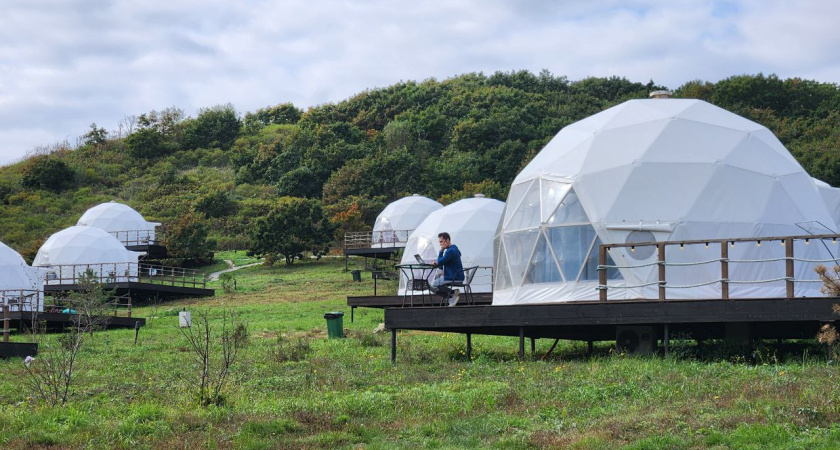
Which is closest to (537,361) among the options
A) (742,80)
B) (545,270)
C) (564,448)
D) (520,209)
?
(545,270)

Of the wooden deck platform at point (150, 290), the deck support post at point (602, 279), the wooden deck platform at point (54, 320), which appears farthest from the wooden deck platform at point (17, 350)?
the wooden deck platform at point (150, 290)

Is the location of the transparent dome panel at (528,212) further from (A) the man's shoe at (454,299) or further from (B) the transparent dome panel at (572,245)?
(A) the man's shoe at (454,299)

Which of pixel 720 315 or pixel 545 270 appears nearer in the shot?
pixel 720 315

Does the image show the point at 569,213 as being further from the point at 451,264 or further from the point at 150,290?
the point at 150,290

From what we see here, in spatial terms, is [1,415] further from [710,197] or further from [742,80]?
[742,80]

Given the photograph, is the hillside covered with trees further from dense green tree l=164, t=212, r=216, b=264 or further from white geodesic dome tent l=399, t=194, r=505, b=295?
white geodesic dome tent l=399, t=194, r=505, b=295

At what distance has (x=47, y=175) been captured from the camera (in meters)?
80.9

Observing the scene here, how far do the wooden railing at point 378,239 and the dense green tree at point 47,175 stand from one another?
3575 centimetres

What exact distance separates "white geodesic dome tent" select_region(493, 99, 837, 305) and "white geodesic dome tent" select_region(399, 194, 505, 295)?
14.4 meters

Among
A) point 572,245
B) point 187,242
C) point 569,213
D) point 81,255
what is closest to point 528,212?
point 569,213

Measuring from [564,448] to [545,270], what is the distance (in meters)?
9.85

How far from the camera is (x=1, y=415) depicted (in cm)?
1162

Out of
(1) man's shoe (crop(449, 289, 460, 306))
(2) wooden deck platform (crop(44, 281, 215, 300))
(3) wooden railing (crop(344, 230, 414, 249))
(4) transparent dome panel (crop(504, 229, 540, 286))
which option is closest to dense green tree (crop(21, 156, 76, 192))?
(3) wooden railing (crop(344, 230, 414, 249))

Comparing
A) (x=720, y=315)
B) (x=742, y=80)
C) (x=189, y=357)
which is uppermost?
(x=742, y=80)
